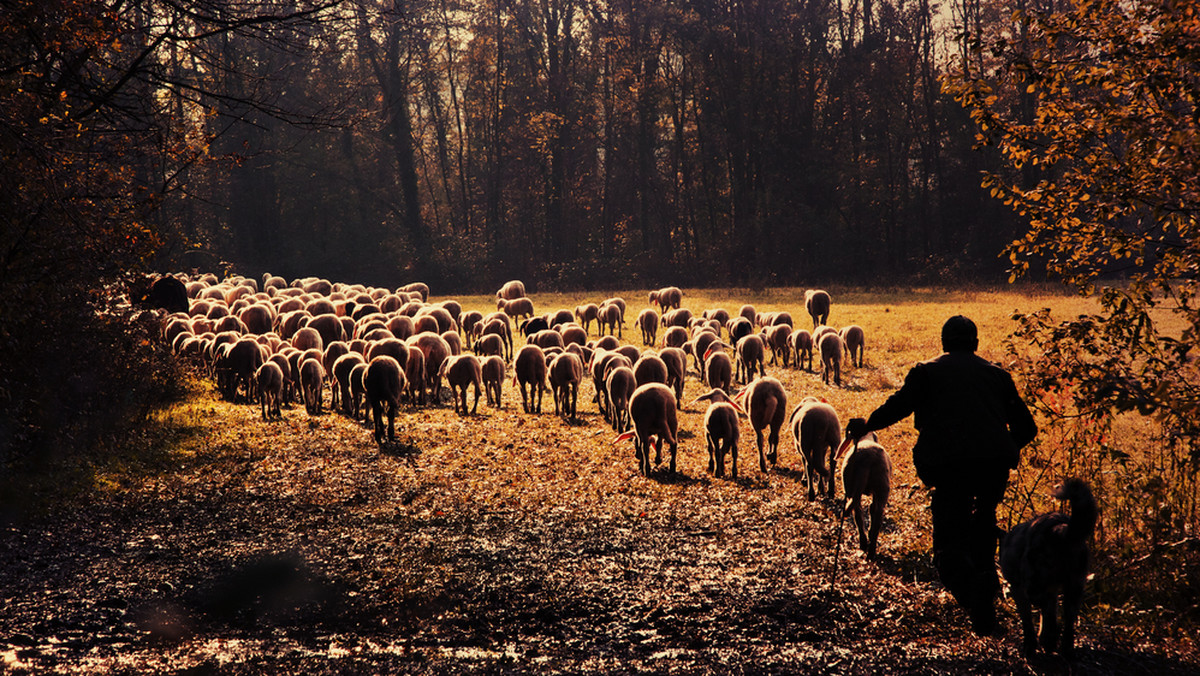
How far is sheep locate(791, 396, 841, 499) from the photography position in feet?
30.1

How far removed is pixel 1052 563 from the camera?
4957mm

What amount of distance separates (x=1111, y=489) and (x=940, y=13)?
4484cm

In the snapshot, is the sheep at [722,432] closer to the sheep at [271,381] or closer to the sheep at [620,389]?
the sheep at [620,389]

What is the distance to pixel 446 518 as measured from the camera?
8859 mm

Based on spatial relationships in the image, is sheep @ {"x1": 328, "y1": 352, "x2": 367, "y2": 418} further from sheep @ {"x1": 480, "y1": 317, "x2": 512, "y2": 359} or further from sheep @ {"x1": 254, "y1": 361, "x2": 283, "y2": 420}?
sheep @ {"x1": 480, "y1": 317, "x2": 512, "y2": 359}

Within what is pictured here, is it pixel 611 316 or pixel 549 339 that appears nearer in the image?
pixel 549 339

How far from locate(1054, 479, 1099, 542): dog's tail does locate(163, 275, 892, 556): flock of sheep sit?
2.41 meters

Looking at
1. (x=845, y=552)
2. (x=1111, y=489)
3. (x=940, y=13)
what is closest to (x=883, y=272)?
(x=940, y=13)

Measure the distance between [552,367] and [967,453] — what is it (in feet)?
34.9

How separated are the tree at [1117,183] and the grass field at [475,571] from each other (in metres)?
1.62

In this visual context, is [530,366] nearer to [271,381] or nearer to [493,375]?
[493,375]

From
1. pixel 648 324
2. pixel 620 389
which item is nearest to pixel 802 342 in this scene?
pixel 648 324

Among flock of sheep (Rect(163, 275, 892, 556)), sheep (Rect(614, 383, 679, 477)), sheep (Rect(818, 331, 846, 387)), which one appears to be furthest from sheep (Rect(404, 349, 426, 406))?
sheep (Rect(818, 331, 846, 387))

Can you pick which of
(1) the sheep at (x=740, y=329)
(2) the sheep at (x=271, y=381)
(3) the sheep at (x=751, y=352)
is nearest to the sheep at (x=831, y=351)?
(3) the sheep at (x=751, y=352)
